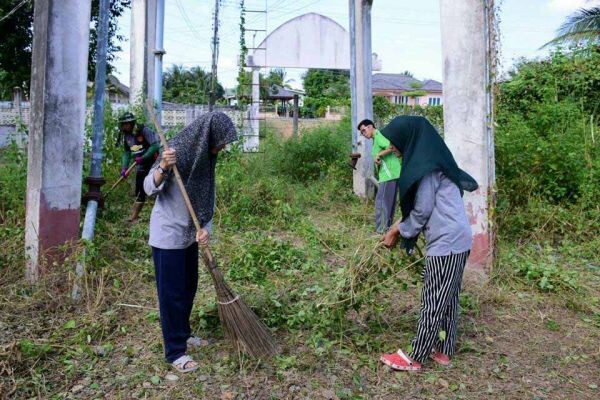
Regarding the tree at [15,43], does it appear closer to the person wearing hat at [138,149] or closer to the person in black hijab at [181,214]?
the person wearing hat at [138,149]

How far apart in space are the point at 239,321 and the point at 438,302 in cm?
131

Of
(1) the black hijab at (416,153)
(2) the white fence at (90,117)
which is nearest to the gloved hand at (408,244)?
(1) the black hijab at (416,153)

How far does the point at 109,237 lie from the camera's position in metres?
6.09

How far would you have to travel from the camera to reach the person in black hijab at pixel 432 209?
10.8 feet

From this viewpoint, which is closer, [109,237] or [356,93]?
[109,237]

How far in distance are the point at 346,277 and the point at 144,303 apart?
1886 millimetres

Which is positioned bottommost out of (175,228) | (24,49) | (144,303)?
(144,303)

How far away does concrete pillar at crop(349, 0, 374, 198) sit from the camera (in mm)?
9422

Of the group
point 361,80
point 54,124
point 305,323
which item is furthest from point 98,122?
point 361,80

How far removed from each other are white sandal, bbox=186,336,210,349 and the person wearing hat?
3.80 m

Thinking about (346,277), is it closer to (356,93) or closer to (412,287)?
(412,287)

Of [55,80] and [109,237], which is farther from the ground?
[55,80]

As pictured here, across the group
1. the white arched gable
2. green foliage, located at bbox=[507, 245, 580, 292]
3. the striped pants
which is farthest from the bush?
the white arched gable

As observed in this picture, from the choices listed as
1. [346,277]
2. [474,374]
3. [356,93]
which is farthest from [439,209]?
[356,93]
